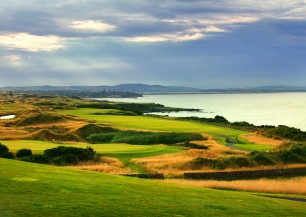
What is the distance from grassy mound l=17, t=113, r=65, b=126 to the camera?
292 feet

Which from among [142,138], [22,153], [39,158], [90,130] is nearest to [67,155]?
[39,158]

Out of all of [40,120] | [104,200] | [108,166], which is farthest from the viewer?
[40,120]

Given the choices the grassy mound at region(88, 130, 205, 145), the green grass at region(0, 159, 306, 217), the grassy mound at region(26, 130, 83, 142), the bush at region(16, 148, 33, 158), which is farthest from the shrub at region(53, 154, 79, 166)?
the grassy mound at region(88, 130, 205, 145)

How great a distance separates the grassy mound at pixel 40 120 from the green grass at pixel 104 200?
68.2m

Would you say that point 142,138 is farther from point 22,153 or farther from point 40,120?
point 40,120

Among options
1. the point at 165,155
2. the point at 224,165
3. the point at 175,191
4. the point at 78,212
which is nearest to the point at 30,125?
the point at 165,155

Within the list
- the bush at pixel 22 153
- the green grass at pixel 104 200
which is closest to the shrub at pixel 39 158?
the bush at pixel 22 153

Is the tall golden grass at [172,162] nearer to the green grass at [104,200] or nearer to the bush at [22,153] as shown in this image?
the bush at [22,153]

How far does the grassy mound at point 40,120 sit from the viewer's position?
89.1 metres

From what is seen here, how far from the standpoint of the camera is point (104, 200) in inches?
665

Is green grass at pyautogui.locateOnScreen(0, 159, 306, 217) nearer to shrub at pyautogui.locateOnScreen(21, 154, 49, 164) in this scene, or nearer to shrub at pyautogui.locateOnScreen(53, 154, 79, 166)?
shrub at pyautogui.locateOnScreen(21, 154, 49, 164)

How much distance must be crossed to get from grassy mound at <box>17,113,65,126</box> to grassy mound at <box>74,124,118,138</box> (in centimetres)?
1583

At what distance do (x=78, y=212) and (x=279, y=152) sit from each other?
38.4 m

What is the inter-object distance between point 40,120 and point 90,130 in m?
18.1
